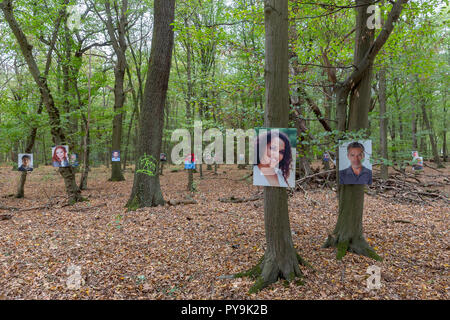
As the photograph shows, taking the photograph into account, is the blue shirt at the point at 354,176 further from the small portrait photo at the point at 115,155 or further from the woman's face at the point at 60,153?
the small portrait photo at the point at 115,155

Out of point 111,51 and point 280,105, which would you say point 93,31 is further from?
point 280,105

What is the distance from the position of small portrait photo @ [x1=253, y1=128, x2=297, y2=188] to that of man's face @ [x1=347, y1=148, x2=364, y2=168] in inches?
45.1

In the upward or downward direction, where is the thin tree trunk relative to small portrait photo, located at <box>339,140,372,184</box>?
upward

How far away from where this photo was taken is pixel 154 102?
662cm

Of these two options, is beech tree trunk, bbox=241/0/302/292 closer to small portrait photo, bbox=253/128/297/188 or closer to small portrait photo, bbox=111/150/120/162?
small portrait photo, bbox=253/128/297/188

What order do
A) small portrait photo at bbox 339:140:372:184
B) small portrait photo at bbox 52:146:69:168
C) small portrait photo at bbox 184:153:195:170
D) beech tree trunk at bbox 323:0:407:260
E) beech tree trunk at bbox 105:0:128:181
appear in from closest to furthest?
small portrait photo at bbox 339:140:372:184
beech tree trunk at bbox 323:0:407:260
small portrait photo at bbox 52:146:69:168
small portrait photo at bbox 184:153:195:170
beech tree trunk at bbox 105:0:128:181

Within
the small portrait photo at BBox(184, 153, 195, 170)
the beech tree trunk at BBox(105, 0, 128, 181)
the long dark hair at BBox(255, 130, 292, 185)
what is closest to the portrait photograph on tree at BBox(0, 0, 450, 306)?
the long dark hair at BBox(255, 130, 292, 185)

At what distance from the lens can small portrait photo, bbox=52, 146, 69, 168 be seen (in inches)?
272

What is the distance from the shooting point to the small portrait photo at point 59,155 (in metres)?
6.90

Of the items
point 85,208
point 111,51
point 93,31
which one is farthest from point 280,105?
point 111,51

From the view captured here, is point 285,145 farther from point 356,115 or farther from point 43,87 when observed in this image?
point 43,87

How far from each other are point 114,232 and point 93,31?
1106 cm

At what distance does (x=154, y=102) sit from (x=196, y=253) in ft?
14.2

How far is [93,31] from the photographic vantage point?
11.7 metres
